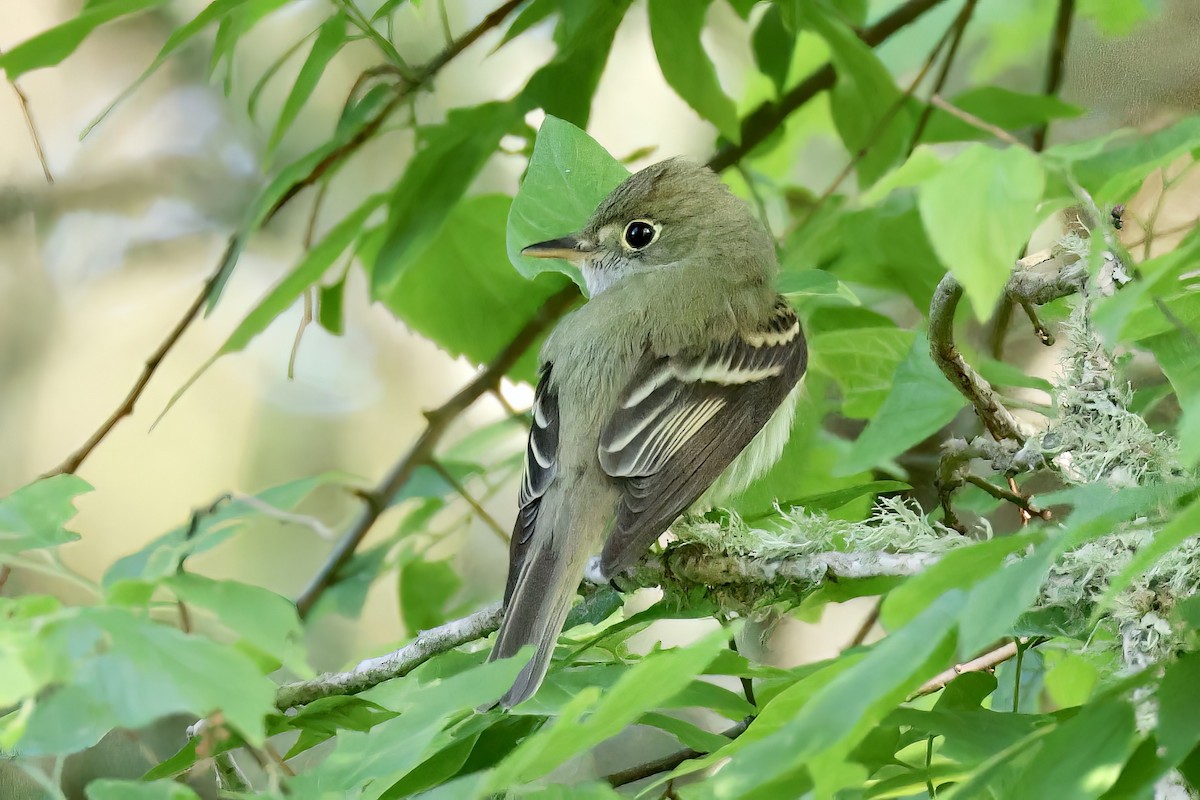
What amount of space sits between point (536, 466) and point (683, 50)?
0.64 metres

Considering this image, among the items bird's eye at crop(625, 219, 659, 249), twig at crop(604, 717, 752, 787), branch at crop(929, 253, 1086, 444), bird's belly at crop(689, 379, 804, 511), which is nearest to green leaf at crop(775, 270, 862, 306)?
branch at crop(929, 253, 1086, 444)

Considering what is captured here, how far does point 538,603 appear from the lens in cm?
128

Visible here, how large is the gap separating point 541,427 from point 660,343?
22 cm

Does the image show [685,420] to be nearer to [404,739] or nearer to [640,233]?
[640,233]

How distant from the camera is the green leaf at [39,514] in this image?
34.3 inches

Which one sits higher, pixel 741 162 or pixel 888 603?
pixel 741 162

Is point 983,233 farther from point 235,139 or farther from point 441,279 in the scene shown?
point 235,139

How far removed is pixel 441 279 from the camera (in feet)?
6.22

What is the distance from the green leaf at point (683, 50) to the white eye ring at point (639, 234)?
1.05 feet

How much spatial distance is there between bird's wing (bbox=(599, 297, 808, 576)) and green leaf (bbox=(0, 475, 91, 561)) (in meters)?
0.64

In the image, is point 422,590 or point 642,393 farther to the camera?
point 422,590

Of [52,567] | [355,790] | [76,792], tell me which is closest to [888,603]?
[355,790]

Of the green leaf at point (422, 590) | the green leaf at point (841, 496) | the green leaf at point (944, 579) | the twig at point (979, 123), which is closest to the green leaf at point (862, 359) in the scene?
the green leaf at point (841, 496)

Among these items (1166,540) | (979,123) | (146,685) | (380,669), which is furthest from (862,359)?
(146,685)
